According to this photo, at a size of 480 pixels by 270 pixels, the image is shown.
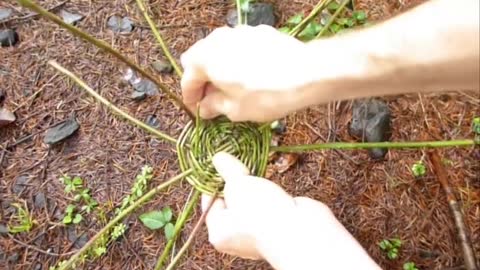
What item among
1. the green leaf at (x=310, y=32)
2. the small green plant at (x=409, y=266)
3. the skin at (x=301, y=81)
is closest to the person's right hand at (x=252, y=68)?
the skin at (x=301, y=81)

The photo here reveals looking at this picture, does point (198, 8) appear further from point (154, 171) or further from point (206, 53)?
point (206, 53)

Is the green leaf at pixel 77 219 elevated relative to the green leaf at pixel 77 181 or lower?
lower

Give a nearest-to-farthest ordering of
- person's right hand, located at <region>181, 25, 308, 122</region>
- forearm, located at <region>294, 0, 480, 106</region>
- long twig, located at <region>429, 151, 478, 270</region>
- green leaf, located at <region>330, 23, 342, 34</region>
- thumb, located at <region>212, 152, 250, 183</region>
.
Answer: forearm, located at <region>294, 0, 480, 106</region>, person's right hand, located at <region>181, 25, 308, 122</region>, thumb, located at <region>212, 152, 250, 183</region>, long twig, located at <region>429, 151, 478, 270</region>, green leaf, located at <region>330, 23, 342, 34</region>

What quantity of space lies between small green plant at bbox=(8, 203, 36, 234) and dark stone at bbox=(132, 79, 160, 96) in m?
0.33

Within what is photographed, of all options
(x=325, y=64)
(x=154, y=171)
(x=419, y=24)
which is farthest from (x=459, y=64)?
(x=154, y=171)

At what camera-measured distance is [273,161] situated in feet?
4.75

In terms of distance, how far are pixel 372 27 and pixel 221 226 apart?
1.20 feet

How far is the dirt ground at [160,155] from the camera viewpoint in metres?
1.42

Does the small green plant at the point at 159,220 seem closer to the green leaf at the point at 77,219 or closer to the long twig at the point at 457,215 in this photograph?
the green leaf at the point at 77,219

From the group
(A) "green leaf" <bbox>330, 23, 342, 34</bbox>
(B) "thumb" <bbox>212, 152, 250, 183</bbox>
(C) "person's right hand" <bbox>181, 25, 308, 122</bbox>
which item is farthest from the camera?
(A) "green leaf" <bbox>330, 23, 342, 34</bbox>

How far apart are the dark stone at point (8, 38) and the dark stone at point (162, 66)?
1.01ft

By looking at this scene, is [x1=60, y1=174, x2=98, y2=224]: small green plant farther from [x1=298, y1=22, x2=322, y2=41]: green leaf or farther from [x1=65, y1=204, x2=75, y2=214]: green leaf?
[x1=298, y1=22, x2=322, y2=41]: green leaf

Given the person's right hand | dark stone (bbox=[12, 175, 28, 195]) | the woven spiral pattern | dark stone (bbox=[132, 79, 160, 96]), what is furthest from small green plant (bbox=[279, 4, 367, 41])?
dark stone (bbox=[12, 175, 28, 195])

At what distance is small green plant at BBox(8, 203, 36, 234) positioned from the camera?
57.1 inches
